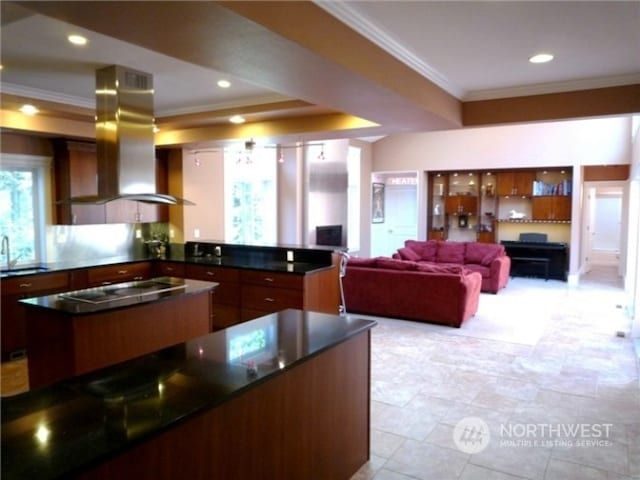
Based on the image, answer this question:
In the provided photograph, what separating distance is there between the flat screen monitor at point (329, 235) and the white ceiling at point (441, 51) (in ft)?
15.6

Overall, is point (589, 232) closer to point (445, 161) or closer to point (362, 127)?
point (445, 161)

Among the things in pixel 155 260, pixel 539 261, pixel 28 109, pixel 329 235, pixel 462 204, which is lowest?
pixel 539 261

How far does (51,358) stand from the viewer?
3.28 metres

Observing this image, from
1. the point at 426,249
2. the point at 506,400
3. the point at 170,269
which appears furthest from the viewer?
the point at 426,249

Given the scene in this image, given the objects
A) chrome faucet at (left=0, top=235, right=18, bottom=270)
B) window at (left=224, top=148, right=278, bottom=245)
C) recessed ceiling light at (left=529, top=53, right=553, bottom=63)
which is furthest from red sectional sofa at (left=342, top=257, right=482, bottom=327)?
chrome faucet at (left=0, top=235, right=18, bottom=270)

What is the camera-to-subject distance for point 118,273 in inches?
217

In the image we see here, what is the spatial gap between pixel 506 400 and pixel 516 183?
806 cm

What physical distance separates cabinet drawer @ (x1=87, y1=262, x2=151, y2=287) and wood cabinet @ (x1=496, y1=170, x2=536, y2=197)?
27.6 feet

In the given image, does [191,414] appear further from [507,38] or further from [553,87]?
[553,87]

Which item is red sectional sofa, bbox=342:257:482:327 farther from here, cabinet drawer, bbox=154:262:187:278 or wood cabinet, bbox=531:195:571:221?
wood cabinet, bbox=531:195:571:221

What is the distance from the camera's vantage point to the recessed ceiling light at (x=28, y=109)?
14.7 ft

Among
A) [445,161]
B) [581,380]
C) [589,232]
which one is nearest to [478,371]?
[581,380]

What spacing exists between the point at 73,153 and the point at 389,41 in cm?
423

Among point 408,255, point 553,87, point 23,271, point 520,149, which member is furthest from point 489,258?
point 23,271
